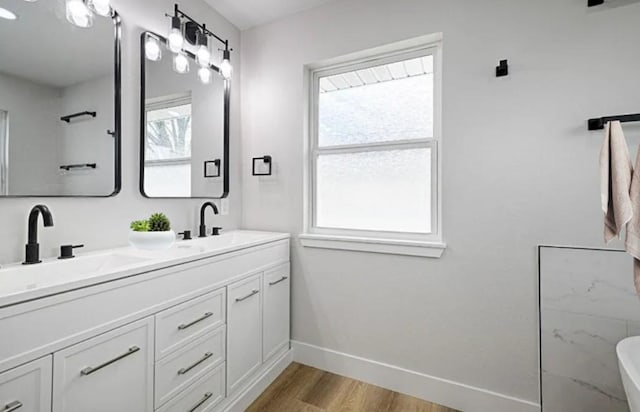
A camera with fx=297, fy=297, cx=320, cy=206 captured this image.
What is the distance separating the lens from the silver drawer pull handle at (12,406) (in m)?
0.83

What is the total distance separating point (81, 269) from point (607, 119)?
2.56 metres

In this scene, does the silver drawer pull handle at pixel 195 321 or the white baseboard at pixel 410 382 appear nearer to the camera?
the silver drawer pull handle at pixel 195 321

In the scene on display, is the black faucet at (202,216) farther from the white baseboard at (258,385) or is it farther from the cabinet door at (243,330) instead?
the white baseboard at (258,385)

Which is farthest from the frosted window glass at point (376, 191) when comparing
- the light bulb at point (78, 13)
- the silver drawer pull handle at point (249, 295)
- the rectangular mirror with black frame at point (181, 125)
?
the light bulb at point (78, 13)

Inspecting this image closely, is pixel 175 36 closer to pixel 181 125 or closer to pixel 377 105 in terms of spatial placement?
pixel 181 125

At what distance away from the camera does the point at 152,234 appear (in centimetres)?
150

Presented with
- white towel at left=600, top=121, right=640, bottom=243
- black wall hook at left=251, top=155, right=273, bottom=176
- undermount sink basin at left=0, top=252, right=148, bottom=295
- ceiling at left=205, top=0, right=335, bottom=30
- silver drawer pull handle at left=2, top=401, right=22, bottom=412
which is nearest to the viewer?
silver drawer pull handle at left=2, top=401, right=22, bottom=412

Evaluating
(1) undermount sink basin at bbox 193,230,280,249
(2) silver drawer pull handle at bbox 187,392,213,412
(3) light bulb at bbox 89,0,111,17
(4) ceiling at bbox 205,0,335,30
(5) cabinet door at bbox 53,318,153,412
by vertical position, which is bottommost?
(2) silver drawer pull handle at bbox 187,392,213,412

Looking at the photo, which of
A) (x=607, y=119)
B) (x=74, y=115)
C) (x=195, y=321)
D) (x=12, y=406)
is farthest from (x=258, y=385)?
(x=607, y=119)

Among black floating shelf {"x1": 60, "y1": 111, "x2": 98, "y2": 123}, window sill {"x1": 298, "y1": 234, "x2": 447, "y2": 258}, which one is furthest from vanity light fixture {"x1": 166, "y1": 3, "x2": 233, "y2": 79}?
window sill {"x1": 298, "y1": 234, "x2": 447, "y2": 258}

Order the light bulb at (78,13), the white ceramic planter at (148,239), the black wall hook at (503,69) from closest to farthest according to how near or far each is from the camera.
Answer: the light bulb at (78,13) < the white ceramic planter at (148,239) < the black wall hook at (503,69)

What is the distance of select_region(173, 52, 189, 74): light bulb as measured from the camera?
1.86m

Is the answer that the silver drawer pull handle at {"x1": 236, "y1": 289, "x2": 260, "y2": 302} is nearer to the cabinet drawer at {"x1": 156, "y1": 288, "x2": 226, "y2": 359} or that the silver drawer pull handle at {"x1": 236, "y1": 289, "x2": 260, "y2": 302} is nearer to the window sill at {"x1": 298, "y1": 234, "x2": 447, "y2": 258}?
the cabinet drawer at {"x1": 156, "y1": 288, "x2": 226, "y2": 359}

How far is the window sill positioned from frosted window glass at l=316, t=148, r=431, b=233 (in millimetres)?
118
